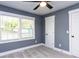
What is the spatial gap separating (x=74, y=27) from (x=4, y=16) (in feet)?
11.4

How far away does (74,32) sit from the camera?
377 cm

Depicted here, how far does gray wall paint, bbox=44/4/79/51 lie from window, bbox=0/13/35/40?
171 cm

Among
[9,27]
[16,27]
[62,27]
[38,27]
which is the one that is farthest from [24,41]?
[62,27]

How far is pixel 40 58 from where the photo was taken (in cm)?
345

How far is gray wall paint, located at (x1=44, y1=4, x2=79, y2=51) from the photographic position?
13.5 feet

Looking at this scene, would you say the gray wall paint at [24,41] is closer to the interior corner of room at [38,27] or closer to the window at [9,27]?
the interior corner of room at [38,27]

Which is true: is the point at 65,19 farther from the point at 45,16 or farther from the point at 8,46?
the point at 8,46

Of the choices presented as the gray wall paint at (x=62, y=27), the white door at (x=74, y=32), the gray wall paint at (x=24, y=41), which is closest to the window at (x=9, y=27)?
the gray wall paint at (x=24, y=41)

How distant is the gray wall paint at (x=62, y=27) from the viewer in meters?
4.11

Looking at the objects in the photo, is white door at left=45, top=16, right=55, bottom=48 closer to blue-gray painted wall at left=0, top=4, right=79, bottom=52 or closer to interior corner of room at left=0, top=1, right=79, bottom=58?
interior corner of room at left=0, top=1, right=79, bottom=58

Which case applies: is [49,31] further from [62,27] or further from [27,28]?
[27,28]

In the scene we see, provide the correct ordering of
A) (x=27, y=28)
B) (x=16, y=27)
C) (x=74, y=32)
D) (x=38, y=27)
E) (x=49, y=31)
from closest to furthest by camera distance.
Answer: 1. (x=74, y=32)
2. (x=16, y=27)
3. (x=27, y=28)
4. (x=49, y=31)
5. (x=38, y=27)

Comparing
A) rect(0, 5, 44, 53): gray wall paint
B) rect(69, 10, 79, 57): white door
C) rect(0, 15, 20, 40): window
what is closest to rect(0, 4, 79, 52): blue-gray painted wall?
rect(0, 5, 44, 53): gray wall paint

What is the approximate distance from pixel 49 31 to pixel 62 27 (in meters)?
1.26
